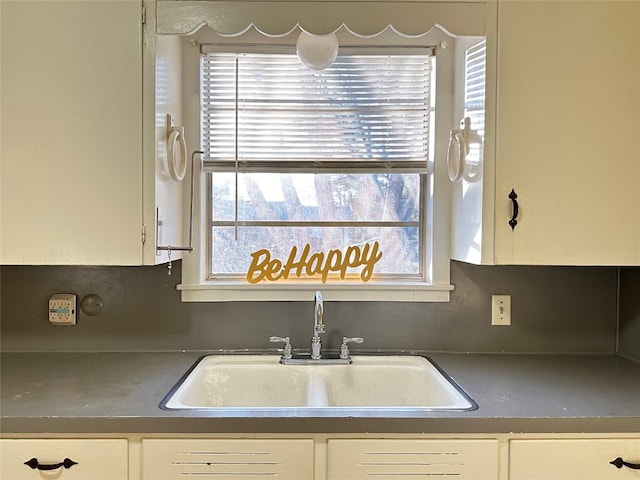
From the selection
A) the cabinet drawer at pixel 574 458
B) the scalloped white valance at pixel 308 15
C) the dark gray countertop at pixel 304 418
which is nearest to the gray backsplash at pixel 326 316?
the dark gray countertop at pixel 304 418

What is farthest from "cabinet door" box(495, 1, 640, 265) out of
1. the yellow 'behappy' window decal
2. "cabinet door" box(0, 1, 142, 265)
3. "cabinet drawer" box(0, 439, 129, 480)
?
"cabinet drawer" box(0, 439, 129, 480)

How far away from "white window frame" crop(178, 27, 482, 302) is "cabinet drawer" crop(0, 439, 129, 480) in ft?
2.30

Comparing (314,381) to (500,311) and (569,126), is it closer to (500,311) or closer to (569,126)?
(500,311)

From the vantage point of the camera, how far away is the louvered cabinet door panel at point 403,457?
1288mm

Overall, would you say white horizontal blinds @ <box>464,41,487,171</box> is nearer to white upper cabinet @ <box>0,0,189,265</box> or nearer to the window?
the window

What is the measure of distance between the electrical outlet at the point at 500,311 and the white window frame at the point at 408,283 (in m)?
0.17

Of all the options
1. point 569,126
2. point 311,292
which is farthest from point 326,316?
point 569,126

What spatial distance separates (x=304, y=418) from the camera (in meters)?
1.27

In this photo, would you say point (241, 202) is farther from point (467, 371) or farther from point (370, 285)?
point (467, 371)

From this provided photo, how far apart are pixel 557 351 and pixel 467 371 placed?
477mm

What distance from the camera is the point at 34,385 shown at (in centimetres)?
150

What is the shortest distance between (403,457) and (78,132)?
1280 mm

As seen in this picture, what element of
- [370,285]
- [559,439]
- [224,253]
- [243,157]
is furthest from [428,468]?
[243,157]

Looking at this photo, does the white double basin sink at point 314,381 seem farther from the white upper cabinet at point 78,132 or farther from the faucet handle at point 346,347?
the white upper cabinet at point 78,132
